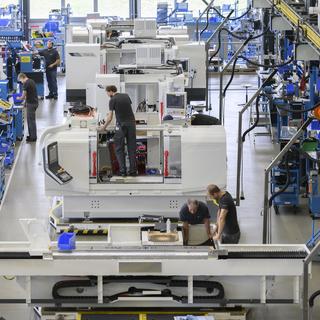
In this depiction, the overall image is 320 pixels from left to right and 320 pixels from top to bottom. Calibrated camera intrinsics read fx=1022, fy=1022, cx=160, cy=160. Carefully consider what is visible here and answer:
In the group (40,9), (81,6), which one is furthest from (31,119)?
A: (81,6)

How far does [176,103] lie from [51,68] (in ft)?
37.8

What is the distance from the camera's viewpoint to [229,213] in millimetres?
12461

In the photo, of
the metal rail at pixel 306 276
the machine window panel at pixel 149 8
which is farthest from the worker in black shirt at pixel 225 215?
the machine window panel at pixel 149 8

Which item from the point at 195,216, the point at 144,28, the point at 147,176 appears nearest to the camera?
the point at 195,216

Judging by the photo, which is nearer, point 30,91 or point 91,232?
point 91,232

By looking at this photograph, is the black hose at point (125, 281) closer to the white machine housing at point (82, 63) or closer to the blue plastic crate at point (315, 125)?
the blue plastic crate at point (315, 125)

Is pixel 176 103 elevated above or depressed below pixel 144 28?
below

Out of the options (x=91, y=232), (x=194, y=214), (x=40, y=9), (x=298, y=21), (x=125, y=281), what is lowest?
(x=91, y=232)

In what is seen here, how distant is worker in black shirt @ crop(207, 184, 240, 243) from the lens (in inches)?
481

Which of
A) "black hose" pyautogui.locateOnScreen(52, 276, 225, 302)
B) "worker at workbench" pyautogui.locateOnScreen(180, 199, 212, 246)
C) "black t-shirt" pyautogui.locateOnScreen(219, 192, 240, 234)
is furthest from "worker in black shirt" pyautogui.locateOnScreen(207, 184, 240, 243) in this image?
"black hose" pyautogui.locateOnScreen(52, 276, 225, 302)

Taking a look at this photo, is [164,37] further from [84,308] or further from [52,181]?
[84,308]

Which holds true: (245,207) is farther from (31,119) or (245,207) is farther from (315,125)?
(31,119)

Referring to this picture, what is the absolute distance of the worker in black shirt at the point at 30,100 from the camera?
21.6 m

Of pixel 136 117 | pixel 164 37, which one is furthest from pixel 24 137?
pixel 136 117
